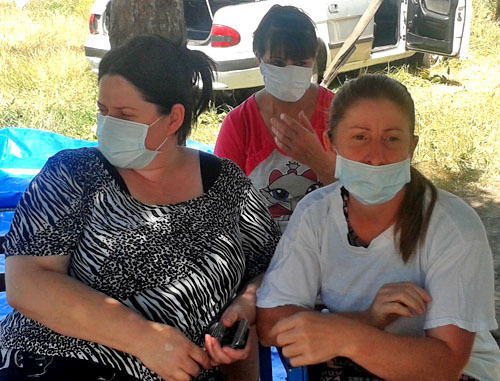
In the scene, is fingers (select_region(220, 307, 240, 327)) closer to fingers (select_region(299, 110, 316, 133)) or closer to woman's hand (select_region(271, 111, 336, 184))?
woman's hand (select_region(271, 111, 336, 184))

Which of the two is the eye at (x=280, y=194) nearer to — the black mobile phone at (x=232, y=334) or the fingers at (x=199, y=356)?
the black mobile phone at (x=232, y=334)

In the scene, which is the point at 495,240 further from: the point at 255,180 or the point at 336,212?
the point at 336,212

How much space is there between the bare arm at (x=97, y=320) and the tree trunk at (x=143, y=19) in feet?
4.63

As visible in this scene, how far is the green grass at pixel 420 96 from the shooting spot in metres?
5.93

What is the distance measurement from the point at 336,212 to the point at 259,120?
101 centimetres

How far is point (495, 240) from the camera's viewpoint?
4.71 meters

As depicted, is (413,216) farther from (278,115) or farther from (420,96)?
(420,96)

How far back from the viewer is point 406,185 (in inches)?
80.3

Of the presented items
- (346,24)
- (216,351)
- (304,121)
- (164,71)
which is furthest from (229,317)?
(346,24)

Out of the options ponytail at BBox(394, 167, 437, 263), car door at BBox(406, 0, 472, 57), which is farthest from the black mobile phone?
car door at BBox(406, 0, 472, 57)

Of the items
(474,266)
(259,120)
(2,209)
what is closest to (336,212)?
(474,266)

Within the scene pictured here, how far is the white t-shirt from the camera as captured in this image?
6.18 ft

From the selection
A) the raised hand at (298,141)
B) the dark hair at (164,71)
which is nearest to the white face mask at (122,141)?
the dark hair at (164,71)

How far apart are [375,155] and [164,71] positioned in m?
0.74
